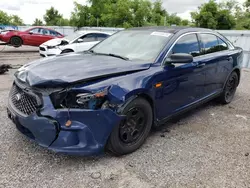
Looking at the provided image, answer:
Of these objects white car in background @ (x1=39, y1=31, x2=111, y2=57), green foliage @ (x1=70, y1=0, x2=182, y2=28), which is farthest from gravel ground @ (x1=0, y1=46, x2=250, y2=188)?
green foliage @ (x1=70, y1=0, x2=182, y2=28)

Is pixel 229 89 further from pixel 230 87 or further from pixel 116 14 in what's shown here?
pixel 116 14

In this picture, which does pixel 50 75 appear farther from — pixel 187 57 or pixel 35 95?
pixel 187 57

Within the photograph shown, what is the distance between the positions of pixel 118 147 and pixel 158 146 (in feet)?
2.23

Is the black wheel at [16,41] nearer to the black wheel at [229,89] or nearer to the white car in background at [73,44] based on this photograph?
the white car in background at [73,44]

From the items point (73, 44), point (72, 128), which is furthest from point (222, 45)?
point (73, 44)

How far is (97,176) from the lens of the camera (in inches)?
97.9

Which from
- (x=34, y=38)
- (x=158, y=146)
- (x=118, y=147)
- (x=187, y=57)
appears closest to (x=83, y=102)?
(x=118, y=147)

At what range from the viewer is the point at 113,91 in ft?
8.38

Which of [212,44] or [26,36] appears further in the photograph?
[26,36]

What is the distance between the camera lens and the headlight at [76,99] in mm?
2408

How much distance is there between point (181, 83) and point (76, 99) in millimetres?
1690

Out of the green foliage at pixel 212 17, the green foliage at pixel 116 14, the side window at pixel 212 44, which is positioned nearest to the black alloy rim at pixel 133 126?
the side window at pixel 212 44

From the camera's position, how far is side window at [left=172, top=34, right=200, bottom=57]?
3.48 meters

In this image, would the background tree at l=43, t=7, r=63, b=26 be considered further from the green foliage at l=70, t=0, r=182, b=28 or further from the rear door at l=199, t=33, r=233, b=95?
the rear door at l=199, t=33, r=233, b=95
